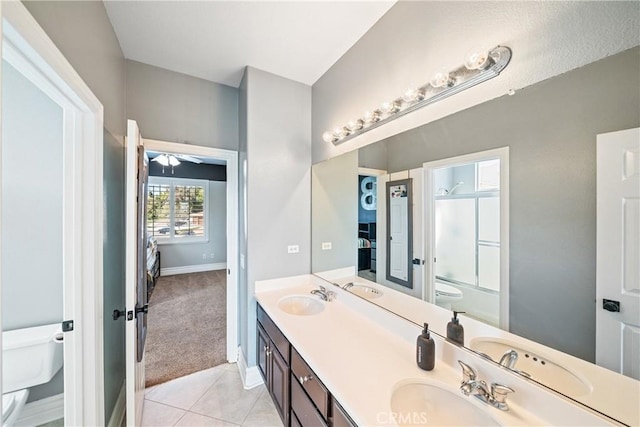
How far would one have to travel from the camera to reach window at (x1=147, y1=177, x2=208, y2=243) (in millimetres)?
5801

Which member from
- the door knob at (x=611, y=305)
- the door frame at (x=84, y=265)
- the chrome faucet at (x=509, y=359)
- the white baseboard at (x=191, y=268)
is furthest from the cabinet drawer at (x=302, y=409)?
the white baseboard at (x=191, y=268)

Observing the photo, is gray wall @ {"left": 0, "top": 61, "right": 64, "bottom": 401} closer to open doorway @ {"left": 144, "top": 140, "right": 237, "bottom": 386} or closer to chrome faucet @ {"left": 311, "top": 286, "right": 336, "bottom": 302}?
open doorway @ {"left": 144, "top": 140, "right": 237, "bottom": 386}

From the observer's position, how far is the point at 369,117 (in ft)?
5.49

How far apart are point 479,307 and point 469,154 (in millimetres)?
718

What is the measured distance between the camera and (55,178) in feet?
5.62

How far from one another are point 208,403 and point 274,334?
0.89 meters

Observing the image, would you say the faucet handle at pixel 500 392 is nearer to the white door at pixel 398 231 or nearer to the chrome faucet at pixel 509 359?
the chrome faucet at pixel 509 359

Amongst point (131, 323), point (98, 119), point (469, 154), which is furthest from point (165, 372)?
point (469, 154)

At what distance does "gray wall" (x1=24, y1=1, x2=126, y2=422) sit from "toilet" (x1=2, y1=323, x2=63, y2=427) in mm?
298

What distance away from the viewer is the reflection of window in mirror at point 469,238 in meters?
1.09

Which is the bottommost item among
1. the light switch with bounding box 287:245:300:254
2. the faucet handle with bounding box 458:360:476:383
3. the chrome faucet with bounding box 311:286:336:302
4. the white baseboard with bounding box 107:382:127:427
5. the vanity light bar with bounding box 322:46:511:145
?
the white baseboard with bounding box 107:382:127:427

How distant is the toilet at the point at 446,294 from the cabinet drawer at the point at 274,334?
36.6 inches

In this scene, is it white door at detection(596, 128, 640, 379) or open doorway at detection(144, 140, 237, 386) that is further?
open doorway at detection(144, 140, 237, 386)

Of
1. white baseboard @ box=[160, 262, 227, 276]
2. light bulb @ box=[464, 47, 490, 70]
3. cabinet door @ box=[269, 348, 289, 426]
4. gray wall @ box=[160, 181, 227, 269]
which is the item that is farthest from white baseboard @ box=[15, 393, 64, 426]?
gray wall @ box=[160, 181, 227, 269]
